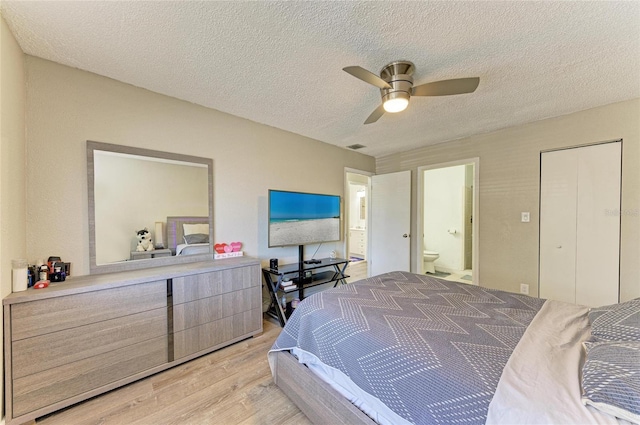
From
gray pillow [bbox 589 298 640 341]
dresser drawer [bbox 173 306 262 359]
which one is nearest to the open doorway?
dresser drawer [bbox 173 306 262 359]

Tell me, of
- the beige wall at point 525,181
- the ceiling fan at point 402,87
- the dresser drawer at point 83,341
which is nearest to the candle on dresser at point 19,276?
the dresser drawer at point 83,341

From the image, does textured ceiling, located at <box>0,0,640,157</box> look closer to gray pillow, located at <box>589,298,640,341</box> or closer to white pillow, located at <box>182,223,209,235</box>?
white pillow, located at <box>182,223,209,235</box>

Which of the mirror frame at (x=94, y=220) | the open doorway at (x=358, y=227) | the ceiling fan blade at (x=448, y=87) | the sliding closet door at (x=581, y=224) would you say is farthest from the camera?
the open doorway at (x=358, y=227)

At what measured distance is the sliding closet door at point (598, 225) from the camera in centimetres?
244

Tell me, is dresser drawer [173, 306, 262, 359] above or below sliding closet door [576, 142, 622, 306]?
below

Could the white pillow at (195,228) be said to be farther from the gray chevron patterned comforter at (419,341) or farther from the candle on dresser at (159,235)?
the gray chevron patterned comforter at (419,341)

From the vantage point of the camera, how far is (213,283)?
223cm

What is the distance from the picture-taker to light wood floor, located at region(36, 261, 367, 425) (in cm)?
153

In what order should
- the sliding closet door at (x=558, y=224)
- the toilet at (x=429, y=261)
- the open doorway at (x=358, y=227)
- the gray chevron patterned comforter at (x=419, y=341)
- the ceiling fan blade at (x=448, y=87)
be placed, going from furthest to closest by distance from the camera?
1. the open doorway at (x=358, y=227)
2. the toilet at (x=429, y=261)
3. the sliding closet door at (x=558, y=224)
4. the ceiling fan blade at (x=448, y=87)
5. the gray chevron patterned comforter at (x=419, y=341)

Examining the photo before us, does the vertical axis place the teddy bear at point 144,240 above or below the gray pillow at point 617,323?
above

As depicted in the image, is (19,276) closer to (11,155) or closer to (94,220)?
(94,220)

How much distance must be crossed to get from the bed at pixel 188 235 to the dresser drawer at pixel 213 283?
0.42 metres

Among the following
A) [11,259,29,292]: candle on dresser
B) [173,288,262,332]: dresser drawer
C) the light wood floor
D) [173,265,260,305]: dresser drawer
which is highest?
[11,259,29,292]: candle on dresser

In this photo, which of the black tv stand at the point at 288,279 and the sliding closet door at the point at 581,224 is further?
the black tv stand at the point at 288,279
